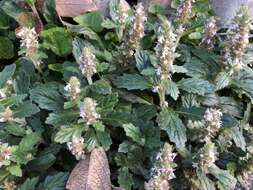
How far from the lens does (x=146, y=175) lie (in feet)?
5.84

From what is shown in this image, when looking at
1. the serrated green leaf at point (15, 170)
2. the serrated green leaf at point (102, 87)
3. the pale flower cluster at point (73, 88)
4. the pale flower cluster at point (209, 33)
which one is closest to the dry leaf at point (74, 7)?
the pale flower cluster at point (209, 33)

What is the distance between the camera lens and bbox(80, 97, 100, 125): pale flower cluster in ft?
5.31

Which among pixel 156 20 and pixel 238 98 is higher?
pixel 156 20

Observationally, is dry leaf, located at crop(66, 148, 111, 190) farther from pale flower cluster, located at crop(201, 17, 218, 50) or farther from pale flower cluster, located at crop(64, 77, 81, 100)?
pale flower cluster, located at crop(201, 17, 218, 50)

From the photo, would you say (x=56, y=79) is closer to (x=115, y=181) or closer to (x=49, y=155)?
(x=49, y=155)

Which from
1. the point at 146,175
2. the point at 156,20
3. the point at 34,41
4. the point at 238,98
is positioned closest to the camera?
the point at 146,175

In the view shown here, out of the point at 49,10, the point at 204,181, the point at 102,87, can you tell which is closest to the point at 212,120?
the point at 204,181

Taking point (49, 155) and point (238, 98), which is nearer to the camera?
point (49, 155)

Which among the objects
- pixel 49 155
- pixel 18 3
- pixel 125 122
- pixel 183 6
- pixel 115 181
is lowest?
pixel 115 181

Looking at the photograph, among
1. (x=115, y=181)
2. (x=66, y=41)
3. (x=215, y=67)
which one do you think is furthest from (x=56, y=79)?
(x=215, y=67)

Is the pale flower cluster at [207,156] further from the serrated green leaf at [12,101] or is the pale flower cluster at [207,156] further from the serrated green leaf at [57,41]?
the serrated green leaf at [57,41]

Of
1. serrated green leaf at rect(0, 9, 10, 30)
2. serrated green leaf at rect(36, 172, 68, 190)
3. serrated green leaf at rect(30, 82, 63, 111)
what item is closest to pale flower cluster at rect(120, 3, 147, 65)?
serrated green leaf at rect(30, 82, 63, 111)

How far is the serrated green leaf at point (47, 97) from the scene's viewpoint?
1.85 metres

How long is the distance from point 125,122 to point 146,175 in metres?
0.24
